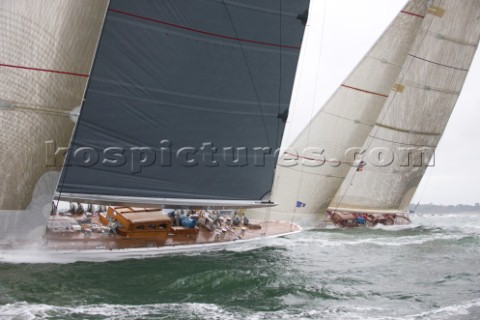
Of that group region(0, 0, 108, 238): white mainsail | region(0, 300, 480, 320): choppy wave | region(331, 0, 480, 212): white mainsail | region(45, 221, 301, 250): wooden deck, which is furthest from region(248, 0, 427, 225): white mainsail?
region(0, 0, 108, 238): white mainsail

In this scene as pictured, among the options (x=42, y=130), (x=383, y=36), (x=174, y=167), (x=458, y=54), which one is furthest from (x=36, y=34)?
(x=458, y=54)

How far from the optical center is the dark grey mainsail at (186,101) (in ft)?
39.7

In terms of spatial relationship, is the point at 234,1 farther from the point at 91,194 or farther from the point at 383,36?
the point at 383,36

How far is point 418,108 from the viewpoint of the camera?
22984mm

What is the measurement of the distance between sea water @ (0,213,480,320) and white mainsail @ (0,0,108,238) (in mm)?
1422

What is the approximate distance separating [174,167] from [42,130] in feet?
11.9

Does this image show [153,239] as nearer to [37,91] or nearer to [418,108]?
[37,91]

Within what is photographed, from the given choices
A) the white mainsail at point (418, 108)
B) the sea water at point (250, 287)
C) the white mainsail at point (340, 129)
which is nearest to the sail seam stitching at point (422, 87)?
the white mainsail at point (418, 108)

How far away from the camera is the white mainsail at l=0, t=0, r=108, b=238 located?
1070 cm

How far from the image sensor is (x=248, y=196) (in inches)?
592

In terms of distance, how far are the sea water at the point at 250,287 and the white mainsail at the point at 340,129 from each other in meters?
4.59

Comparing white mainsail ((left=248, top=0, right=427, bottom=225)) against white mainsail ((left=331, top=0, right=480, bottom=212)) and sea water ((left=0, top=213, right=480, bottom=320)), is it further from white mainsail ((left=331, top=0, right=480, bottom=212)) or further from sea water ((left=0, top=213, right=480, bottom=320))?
sea water ((left=0, top=213, right=480, bottom=320))

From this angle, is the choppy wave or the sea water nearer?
the choppy wave

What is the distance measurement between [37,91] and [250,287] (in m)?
6.32
